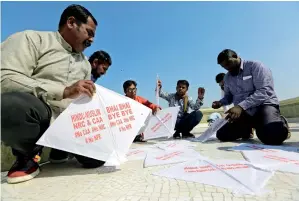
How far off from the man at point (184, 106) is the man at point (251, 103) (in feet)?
2.61

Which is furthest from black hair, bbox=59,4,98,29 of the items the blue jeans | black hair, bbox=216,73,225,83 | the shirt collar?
black hair, bbox=216,73,225,83

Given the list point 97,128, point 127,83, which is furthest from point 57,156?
point 127,83

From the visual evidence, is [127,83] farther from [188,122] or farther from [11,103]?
[11,103]

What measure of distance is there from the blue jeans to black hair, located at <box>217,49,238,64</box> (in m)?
1.22

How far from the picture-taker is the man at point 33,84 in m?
1.38

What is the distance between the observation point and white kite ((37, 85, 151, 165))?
1.48m

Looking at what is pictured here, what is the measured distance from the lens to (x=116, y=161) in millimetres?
1557

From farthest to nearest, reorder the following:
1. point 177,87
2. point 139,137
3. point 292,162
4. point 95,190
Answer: point 177,87
point 139,137
point 292,162
point 95,190

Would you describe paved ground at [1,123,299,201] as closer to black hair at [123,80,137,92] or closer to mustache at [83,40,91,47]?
mustache at [83,40,91,47]

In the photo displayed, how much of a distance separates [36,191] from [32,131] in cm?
39

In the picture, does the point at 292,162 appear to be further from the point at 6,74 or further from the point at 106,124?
the point at 6,74

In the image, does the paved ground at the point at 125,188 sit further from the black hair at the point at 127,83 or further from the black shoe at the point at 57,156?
the black hair at the point at 127,83

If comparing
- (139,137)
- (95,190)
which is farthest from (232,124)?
(95,190)

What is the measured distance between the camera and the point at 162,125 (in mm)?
3328
